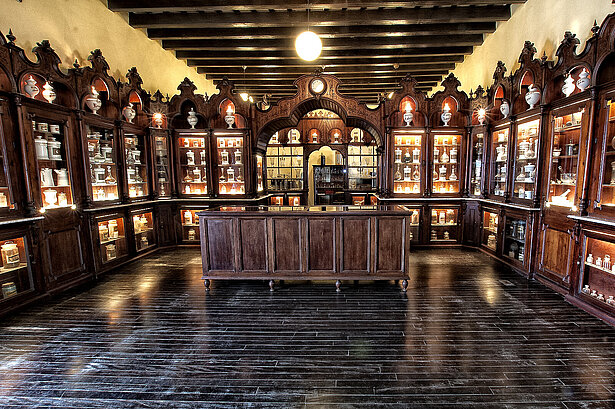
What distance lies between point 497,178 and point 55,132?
27.7 feet

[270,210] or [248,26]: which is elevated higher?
[248,26]

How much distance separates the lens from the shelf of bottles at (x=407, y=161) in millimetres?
7086

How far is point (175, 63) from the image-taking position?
8094 mm

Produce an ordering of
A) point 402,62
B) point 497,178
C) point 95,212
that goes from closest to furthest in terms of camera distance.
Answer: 1. point 95,212
2. point 497,178
3. point 402,62

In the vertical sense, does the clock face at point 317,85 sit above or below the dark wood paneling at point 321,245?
above

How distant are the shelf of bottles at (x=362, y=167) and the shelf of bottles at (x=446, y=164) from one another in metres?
4.20

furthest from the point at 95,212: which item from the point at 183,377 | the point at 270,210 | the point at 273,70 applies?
the point at 273,70

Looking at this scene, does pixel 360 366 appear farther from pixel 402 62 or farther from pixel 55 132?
pixel 402 62

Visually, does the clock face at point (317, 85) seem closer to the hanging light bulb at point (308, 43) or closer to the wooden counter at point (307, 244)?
the hanging light bulb at point (308, 43)

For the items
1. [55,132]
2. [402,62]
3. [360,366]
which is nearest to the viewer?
[360,366]

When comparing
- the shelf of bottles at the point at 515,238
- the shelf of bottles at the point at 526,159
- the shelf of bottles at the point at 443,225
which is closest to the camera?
the shelf of bottles at the point at 526,159

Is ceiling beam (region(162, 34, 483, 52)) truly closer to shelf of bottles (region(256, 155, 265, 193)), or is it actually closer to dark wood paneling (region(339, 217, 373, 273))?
shelf of bottles (region(256, 155, 265, 193))

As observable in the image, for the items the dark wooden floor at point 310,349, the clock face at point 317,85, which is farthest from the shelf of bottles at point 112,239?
the clock face at point 317,85

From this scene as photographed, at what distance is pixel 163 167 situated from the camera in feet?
23.4
